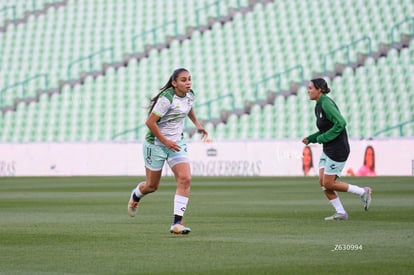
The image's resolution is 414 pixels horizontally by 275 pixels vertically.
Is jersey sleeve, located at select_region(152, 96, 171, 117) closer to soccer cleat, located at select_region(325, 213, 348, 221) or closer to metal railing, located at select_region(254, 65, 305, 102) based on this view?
soccer cleat, located at select_region(325, 213, 348, 221)

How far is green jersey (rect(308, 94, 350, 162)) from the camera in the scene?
1316 centimetres

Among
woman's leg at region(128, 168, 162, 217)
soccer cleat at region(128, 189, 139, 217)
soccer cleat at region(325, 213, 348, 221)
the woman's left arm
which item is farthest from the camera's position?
soccer cleat at region(325, 213, 348, 221)

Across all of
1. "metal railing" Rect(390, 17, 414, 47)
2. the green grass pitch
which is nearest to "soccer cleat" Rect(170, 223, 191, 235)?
the green grass pitch

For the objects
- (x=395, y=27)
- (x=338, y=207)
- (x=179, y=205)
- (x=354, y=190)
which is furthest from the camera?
(x=395, y=27)

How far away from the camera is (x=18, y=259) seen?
340 inches

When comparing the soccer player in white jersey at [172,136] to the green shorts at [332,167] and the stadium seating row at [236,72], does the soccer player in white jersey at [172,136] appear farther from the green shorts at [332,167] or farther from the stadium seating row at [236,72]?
the stadium seating row at [236,72]

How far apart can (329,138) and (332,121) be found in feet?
0.75

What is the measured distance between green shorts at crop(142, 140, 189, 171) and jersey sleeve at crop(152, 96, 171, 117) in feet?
1.36

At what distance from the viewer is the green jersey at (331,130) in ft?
43.2

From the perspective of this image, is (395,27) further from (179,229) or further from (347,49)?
(179,229)

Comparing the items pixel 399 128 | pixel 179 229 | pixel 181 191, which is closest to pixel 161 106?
pixel 181 191

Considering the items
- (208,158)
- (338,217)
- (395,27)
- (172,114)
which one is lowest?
(338,217)

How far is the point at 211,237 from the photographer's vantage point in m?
10.5

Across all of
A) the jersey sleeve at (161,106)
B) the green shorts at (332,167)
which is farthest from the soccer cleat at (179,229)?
the green shorts at (332,167)
